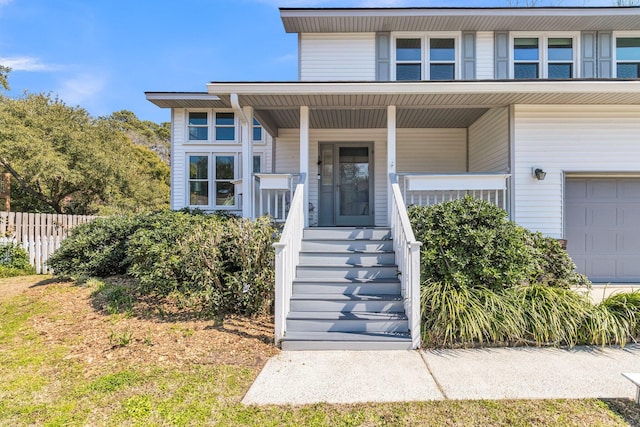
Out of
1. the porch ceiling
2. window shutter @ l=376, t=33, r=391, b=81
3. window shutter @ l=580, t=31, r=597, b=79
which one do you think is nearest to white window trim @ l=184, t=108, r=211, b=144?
the porch ceiling

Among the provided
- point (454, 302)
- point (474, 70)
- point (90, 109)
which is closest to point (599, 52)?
point (474, 70)

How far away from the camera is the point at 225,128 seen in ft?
34.1

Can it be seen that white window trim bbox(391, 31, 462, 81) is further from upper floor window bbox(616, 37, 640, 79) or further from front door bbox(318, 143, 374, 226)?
upper floor window bbox(616, 37, 640, 79)

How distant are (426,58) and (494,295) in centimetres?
652

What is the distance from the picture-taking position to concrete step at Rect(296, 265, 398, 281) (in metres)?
4.90

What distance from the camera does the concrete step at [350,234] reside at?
18.6ft

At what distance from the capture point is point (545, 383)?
3068mm

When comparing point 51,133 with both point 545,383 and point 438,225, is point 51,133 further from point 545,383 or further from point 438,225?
point 545,383

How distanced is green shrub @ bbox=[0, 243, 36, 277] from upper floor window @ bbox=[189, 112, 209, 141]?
16.8ft

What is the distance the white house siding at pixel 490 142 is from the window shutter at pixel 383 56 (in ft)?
8.43

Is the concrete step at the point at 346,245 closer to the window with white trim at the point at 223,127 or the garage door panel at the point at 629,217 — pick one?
the garage door panel at the point at 629,217

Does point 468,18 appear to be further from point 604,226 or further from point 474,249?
point 474,249

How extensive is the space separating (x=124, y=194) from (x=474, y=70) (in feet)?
56.7

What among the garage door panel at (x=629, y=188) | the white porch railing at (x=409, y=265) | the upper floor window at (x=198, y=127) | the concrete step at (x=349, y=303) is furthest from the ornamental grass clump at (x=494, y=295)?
the upper floor window at (x=198, y=127)
